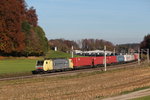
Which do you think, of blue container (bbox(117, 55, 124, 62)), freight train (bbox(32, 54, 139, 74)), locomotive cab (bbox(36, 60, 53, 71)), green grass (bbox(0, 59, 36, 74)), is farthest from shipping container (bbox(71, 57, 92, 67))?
blue container (bbox(117, 55, 124, 62))

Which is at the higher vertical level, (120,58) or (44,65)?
(120,58)

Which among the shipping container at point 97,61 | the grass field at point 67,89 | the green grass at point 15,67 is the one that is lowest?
the grass field at point 67,89

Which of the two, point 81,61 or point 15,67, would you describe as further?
point 81,61

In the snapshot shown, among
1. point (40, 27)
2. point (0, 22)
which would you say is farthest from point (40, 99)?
point (40, 27)

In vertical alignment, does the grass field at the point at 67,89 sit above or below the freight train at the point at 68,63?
below

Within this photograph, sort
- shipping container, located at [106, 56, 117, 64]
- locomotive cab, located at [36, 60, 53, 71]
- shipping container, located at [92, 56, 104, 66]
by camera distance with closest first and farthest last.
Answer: locomotive cab, located at [36, 60, 53, 71]
shipping container, located at [92, 56, 104, 66]
shipping container, located at [106, 56, 117, 64]

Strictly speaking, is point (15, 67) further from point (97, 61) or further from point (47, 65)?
point (97, 61)

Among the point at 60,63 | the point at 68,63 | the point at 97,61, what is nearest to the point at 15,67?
the point at 60,63

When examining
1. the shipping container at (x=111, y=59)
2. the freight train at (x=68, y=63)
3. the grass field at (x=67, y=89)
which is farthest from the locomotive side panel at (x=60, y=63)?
the grass field at (x=67, y=89)

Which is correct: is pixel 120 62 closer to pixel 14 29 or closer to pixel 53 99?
pixel 14 29

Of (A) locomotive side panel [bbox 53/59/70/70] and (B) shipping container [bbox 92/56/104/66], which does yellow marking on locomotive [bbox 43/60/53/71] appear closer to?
(A) locomotive side panel [bbox 53/59/70/70]

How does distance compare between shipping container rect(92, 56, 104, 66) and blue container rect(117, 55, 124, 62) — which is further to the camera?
blue container rect(117, 55, 124, 62)

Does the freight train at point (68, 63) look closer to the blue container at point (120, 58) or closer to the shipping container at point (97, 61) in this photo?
the shipping container at point (97, 61)

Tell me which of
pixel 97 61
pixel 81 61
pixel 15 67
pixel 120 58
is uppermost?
pixel 120 58
